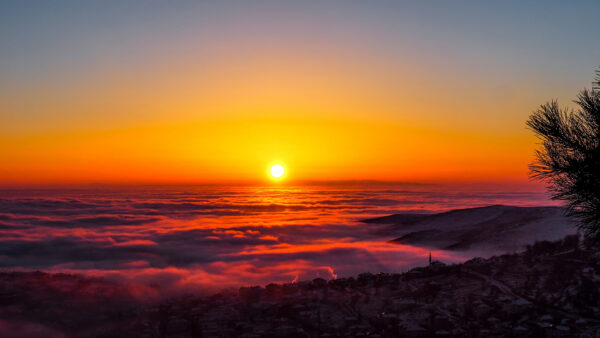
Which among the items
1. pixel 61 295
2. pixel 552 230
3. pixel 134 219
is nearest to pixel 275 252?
pixel 61 295

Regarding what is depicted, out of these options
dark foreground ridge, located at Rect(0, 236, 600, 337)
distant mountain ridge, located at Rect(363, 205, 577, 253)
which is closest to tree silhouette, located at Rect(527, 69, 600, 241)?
dark foreground ridge, located at Rect(0, 236, 600, 337)

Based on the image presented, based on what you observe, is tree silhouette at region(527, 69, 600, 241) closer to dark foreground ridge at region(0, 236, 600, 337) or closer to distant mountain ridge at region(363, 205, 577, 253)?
dark foreground ridge at region(0, 236, 600, 337)

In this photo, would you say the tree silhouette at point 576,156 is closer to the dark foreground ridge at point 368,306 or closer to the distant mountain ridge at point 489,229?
the dark foreground ridge at point 368,306

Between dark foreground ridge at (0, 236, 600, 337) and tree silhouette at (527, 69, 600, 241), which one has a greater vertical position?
tree silhouette at (527, 69, 600, 241)

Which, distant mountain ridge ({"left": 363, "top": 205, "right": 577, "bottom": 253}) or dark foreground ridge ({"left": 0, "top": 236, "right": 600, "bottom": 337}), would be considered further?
distant mountain ridge ({"left": 363, "top": 205, "right": 577, "bottom": 253})

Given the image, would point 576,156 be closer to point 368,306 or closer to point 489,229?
point 368,306

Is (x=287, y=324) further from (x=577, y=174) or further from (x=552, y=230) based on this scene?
(x=552, y=230)
